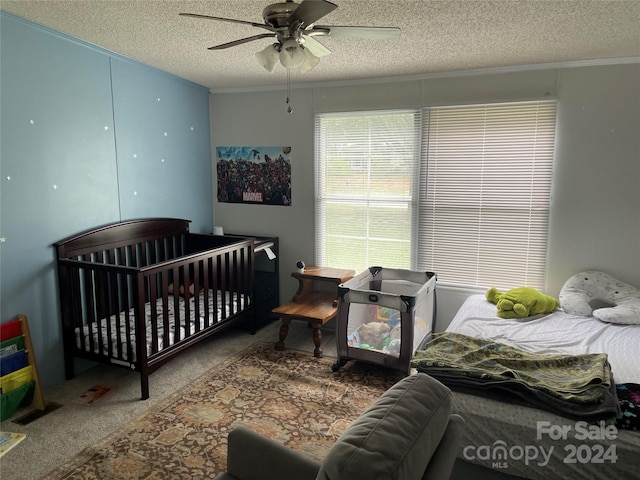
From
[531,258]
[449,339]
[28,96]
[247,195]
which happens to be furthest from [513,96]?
[28,96]

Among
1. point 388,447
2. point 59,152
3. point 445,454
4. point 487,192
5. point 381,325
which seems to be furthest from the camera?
point 487,192

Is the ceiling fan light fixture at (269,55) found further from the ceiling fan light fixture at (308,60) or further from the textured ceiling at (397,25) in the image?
the textured ceiling at (397,25)

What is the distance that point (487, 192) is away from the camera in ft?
11.5

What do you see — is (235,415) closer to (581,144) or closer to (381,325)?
(381,325)

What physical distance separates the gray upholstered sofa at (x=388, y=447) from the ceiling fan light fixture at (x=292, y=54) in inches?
55.8

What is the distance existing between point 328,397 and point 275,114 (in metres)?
2.67

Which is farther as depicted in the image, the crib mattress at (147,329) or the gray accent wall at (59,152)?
the crib mattress at (147,329)

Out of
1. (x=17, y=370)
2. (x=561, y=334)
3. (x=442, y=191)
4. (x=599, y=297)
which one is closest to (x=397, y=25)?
(x=442, y=191)

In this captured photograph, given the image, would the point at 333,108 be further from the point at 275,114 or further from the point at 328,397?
the point at 328,397

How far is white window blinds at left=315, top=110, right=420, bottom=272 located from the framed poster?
36 centimetres

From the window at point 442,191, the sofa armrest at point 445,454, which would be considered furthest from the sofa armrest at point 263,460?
the window at point 442,191

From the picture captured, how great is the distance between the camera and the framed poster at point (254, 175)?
4.19 metres

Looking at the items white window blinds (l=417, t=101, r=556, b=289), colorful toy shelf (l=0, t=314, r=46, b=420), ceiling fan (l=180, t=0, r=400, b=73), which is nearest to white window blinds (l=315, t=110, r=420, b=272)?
white window blinds (l=417, t=101, r=556, b=289)

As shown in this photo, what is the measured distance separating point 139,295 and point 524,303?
261cm
